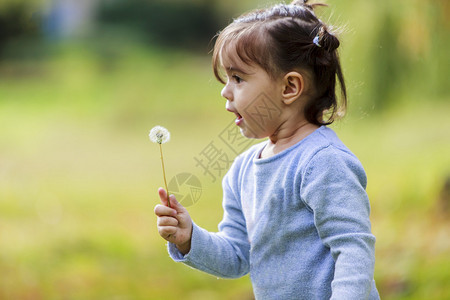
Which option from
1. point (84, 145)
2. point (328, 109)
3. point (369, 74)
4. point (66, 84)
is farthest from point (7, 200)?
point (328, 109)

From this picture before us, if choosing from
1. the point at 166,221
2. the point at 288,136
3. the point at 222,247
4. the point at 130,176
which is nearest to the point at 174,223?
the point at 166,221

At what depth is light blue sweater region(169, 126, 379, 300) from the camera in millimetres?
1162

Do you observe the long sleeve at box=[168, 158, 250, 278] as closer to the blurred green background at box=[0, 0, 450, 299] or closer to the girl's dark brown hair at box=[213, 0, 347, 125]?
the girl's dark brown hair at box=[213, 0, 347, 125]

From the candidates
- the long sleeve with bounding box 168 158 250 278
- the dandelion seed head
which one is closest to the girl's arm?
the long sleeve with bounding box 168 158 250 278

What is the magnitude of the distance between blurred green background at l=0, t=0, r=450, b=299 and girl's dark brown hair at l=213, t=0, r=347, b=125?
1.37 meters

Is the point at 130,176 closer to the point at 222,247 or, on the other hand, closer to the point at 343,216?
the point at 222,247

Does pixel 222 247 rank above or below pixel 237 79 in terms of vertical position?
below

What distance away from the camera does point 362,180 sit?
124 centimetres

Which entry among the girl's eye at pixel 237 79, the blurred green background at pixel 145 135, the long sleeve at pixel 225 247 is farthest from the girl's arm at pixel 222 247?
the blurred green background at pixel 145 135

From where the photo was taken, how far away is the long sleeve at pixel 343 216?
1.14 m

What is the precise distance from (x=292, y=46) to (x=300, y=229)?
14.6 inches

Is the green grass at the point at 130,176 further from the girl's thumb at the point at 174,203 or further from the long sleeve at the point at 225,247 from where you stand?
the girl's thumb at the point at 174,203

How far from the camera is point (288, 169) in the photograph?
1.25 m

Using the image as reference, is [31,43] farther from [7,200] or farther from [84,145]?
[7,200]
